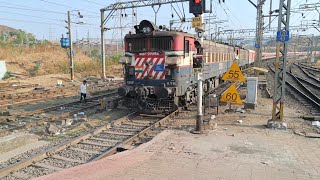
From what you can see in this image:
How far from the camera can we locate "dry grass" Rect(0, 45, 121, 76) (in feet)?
117

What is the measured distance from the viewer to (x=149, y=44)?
1170 centimetres

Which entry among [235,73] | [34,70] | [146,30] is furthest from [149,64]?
[34,70]

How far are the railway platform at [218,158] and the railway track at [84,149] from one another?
2.44ft

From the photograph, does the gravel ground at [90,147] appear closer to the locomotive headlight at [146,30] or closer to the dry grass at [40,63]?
the locomotive headlight at [146,30]

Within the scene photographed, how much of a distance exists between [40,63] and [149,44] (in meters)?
31.9

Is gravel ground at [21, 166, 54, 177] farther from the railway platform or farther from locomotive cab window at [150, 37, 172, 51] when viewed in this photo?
locomotive cab window at [150, 37, 172, 51]

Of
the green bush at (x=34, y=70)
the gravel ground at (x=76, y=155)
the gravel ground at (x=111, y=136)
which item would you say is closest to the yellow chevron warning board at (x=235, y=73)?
the gravel ground at (x=111, y=136)

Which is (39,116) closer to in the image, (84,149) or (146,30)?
(84,149)

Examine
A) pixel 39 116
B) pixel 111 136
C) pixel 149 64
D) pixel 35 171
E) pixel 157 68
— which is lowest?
pixel 35 171

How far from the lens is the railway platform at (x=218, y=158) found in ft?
19.1

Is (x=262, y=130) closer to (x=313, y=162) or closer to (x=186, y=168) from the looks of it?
(x=313, y=162)

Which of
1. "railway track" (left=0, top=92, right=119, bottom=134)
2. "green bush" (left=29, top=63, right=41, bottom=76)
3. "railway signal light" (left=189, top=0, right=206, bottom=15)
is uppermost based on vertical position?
"railway signal light" (left=189, top=0, right=206, bottom=15)

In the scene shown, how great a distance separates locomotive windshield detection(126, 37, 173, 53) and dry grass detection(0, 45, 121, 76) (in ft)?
79.5

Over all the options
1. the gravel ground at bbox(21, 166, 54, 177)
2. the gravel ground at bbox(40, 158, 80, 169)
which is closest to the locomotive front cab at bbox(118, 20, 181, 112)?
the gravel ground at bbox(40, 158, 80, 169)
